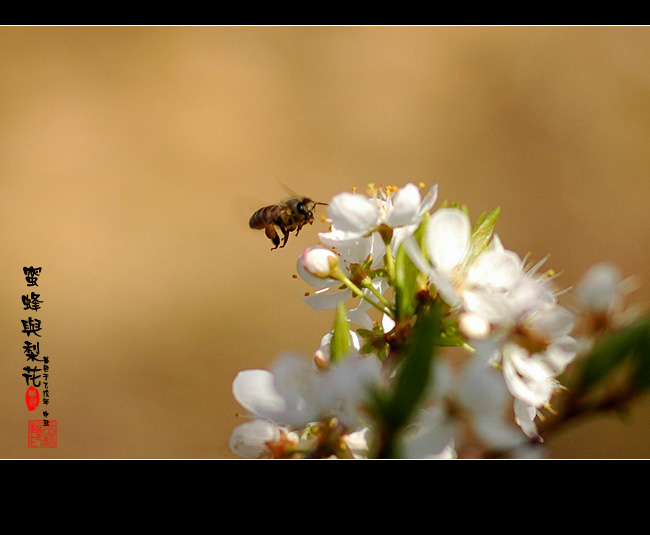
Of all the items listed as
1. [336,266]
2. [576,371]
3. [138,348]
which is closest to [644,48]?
[138,348]

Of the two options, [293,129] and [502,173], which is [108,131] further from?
[502,173]

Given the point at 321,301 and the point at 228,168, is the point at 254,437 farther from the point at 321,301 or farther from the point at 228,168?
the point at 228,168

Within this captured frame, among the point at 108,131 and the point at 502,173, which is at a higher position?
the point at 108,131

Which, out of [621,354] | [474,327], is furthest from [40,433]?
[621,354]

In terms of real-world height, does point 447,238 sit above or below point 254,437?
above

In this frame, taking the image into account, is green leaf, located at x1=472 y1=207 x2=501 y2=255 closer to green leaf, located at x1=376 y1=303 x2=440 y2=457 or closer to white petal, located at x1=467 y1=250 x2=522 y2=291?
white petal, located at x1=467 y1=250 x2=522 y2=291

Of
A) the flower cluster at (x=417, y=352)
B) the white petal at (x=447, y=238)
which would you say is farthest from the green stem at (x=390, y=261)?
the white petal at (x=447, y=238)
